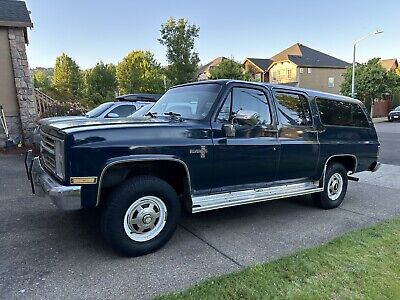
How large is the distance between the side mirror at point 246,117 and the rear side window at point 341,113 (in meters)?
1.59

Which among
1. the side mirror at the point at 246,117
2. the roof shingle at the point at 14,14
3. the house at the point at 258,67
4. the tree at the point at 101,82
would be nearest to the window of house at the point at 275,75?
the house at the point at 258,67

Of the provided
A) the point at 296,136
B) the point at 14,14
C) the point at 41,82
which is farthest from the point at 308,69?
the point at 296,136

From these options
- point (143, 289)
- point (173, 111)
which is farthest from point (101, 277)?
point (173, 111)

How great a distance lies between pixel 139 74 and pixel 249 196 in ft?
101

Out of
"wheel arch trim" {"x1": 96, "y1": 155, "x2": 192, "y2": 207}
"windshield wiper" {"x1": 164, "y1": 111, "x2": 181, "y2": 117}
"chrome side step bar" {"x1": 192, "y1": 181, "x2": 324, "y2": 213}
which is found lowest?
"chrome side step bar" {"x1": 192, "y1": 181, "x2": 324, "y2": 213}

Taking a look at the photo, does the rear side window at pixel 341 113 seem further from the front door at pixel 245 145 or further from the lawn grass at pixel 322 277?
the lawn grass at pixel 322 277

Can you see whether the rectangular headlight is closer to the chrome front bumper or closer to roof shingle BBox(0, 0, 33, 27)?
the chrome front bumper

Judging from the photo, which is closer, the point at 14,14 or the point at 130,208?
the point at 130,208

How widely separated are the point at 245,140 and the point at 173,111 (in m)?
1.05

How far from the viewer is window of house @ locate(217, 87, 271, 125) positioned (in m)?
4.05

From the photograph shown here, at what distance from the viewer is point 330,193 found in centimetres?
539

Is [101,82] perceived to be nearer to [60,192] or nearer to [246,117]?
[246,117]

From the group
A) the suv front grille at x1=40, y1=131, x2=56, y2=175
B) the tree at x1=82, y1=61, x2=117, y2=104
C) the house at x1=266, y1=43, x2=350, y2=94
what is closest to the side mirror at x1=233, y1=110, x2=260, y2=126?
the suv front grille at x1=40, y1=131, x2=56, y2=175

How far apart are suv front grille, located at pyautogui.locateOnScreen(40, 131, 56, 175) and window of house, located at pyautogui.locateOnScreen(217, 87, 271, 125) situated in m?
1.92
